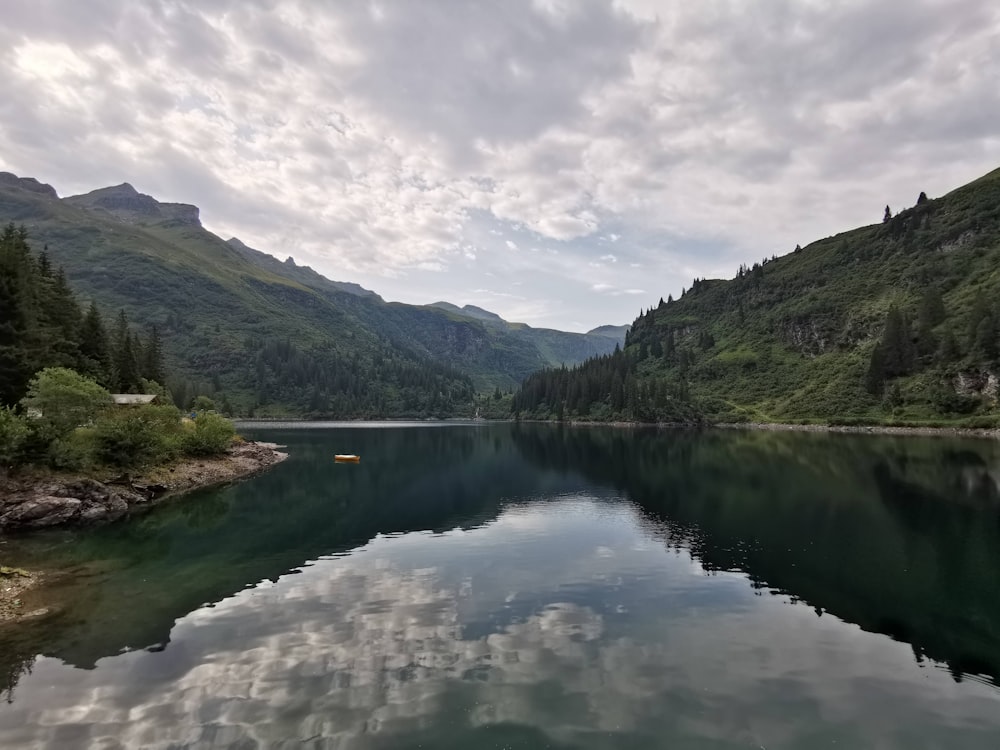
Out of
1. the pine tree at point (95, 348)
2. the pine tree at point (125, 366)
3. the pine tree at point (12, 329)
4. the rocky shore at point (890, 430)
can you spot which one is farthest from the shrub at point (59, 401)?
the rocky shore at point (890, 430)

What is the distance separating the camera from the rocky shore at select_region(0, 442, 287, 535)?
1874 inches

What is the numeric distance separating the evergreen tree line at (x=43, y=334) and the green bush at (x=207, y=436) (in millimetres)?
16513

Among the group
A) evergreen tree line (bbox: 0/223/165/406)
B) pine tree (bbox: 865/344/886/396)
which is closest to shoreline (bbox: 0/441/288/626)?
evergreen tree line (bbox: 0/223/165/406)

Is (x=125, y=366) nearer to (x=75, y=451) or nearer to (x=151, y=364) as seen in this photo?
(x=151, y=364)

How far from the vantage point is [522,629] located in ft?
87.4

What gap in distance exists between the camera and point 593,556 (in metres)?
41.9

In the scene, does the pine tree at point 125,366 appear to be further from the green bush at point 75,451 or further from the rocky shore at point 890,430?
the rocky shore at point 890,430

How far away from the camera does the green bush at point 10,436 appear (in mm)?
47312

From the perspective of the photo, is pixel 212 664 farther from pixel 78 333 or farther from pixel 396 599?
pixel 78 333

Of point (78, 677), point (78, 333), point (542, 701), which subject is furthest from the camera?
point (78, 333)

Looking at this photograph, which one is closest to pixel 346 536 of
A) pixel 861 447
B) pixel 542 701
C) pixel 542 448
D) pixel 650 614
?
→ pixel 650 614

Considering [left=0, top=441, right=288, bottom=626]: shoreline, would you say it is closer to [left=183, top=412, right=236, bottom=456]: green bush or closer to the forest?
the forest

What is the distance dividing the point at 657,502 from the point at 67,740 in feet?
189

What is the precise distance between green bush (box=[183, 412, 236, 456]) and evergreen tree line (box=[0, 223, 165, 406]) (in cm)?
1651
